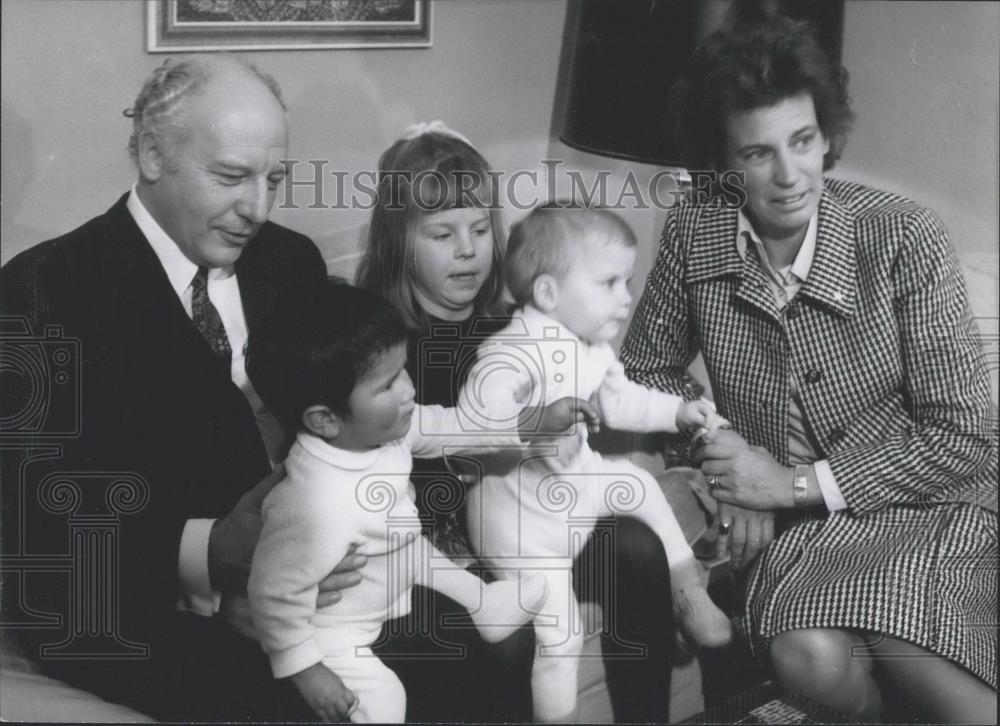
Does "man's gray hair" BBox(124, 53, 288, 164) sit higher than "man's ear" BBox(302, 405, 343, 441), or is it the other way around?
"man's gray hair" BBox(124, 53, 288, 164)

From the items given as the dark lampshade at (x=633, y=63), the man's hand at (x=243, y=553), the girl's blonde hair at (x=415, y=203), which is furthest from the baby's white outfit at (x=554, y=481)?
the dark lampshade at (x=633, y=63)

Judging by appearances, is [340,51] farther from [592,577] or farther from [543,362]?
[592,577]

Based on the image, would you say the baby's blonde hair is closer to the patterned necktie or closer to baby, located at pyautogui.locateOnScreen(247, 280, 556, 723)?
baby, located at pyautogui.locateOnScreen(247, 280, 556, 723)

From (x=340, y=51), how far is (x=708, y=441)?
885mm

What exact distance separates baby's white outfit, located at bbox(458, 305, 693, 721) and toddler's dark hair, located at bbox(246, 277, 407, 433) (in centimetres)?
18

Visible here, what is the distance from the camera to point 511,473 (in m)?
1.82

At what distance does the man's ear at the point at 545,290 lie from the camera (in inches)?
69.7

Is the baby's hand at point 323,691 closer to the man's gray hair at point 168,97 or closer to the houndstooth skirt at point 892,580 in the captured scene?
the houndstooth skirt at point 892,580

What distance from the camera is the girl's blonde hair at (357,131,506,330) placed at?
5.79 ft

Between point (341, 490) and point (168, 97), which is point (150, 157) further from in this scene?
point (341, 490)

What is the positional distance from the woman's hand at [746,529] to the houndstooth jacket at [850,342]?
0.36 ft

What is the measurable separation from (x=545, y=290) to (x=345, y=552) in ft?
1.72

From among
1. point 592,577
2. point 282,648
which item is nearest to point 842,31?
point 592,577

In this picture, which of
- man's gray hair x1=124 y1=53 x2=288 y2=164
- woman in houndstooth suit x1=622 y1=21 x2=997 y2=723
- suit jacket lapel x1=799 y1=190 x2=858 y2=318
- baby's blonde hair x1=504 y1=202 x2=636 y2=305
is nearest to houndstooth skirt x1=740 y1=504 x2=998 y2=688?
woman in houndstooth suit x1=622 y1=21 x2=997 y2=723
